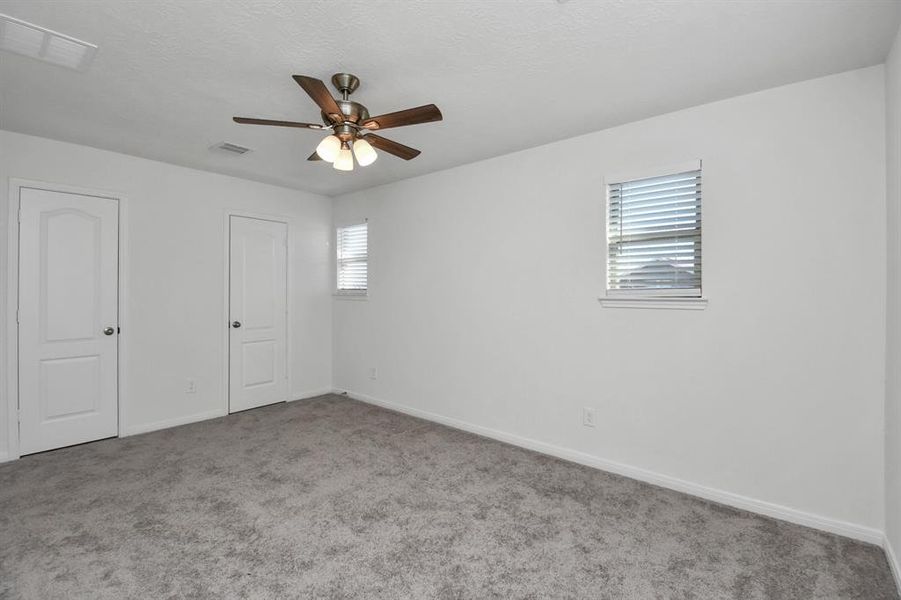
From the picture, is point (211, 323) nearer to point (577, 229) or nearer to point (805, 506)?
point (577, 229)

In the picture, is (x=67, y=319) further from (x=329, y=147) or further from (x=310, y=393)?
(x=329, y=147)

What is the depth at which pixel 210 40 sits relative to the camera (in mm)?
2041

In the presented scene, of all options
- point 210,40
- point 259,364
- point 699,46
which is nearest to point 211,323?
point 259,364

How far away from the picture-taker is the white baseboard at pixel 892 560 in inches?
74.9

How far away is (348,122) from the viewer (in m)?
2.26

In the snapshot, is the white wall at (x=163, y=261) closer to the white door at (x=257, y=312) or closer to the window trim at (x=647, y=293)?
the white door at (x=257, y=312)

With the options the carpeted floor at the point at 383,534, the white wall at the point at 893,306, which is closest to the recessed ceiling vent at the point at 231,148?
the carpeted floor at the point at 383,534

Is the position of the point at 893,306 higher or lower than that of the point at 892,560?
higher

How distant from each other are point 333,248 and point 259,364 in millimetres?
1681

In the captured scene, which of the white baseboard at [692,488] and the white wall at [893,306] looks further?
the white baseboard at [692,488]

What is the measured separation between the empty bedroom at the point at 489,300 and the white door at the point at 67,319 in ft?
0.06

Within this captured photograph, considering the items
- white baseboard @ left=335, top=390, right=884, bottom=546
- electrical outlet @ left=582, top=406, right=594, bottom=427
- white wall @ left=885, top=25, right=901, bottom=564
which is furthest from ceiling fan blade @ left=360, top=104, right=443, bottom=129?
white baseboard @ left=335, top=390, right=884, bottom=546

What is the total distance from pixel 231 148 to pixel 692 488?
435 centimetres

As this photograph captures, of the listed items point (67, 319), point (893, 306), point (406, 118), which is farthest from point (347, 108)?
point (67, 319)
